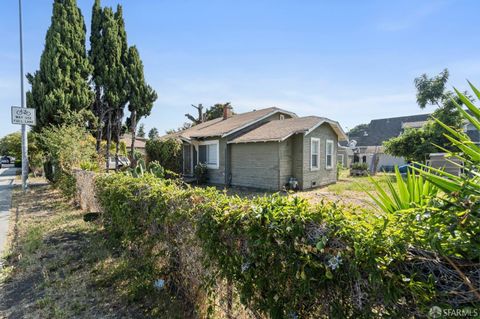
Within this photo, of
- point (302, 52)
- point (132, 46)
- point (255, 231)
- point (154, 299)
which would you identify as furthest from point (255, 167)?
point (132, 46)

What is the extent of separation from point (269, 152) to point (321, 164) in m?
3.81

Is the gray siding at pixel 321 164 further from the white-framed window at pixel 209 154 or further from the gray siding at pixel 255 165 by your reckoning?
the white-framed window at pixel 209 154

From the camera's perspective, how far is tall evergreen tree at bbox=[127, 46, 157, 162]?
18219 mm

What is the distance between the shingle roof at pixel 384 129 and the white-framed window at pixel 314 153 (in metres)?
27.4

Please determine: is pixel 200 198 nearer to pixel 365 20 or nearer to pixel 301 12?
pixel 301 12

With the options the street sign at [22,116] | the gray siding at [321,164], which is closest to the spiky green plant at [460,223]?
the gray siding at [321,164]

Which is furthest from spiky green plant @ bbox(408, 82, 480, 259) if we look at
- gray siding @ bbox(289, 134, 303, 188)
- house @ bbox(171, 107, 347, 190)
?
gray siding @ bbox(289, 134, 303, 188)

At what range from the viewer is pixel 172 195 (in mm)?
3201

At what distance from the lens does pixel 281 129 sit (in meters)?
13.9

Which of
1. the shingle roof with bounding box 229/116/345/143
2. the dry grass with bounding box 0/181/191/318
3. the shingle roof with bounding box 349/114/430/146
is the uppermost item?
the shingle roof with bounding box 349/114/430/146

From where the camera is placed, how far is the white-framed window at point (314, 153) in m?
13.9

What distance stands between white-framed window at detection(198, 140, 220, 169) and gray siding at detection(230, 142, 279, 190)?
116cm

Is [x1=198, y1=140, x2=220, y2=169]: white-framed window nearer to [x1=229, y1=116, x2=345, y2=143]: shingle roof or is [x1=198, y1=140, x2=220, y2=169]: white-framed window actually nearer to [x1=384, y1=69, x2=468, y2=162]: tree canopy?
[x1=229, y1=116, x2=345, y2=143]: shingle roof

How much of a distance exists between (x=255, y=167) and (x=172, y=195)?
10606mm
